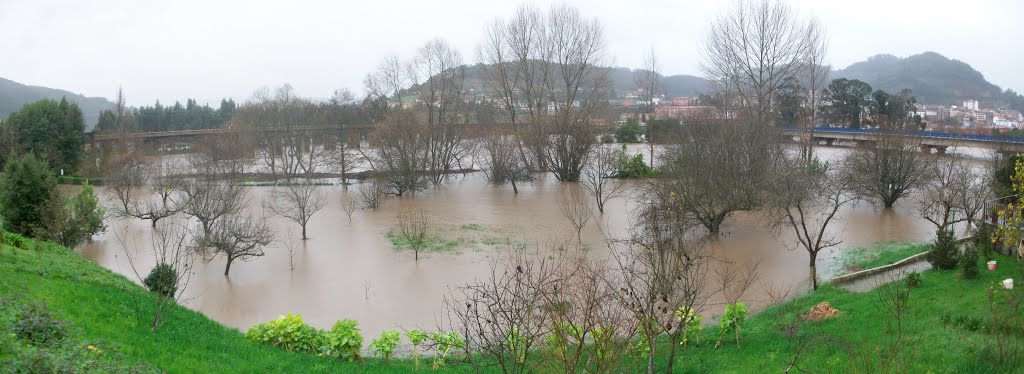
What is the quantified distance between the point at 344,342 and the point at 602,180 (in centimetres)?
2425

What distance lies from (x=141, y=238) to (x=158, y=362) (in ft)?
53.1

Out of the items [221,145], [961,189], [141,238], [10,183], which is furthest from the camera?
[221,145]

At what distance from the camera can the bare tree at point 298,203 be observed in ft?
73.7

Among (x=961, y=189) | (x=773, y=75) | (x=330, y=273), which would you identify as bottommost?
(x=330, y=273)

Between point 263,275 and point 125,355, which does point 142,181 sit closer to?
point 263,275

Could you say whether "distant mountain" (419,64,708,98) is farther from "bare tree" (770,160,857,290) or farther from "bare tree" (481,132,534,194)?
"bare tree" (770,160,857,290)

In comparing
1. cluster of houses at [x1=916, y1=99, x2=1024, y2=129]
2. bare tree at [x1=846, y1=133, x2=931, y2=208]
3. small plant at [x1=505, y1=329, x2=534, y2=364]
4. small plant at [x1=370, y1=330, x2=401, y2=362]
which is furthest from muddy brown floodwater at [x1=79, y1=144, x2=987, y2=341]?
cluster of houses at [x1=916, y1=99, x2=1024, y2=129]

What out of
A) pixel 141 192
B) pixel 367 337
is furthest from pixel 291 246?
pixel 141 192

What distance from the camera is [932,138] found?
144 feet

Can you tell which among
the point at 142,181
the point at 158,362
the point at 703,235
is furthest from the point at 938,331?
the point at 142,181

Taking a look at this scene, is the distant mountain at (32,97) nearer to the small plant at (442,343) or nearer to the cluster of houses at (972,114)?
the small plant at (442,343)

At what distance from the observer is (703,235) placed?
834 inches

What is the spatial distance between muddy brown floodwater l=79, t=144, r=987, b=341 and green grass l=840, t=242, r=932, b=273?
51 centimetres

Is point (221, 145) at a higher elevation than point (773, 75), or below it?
below
